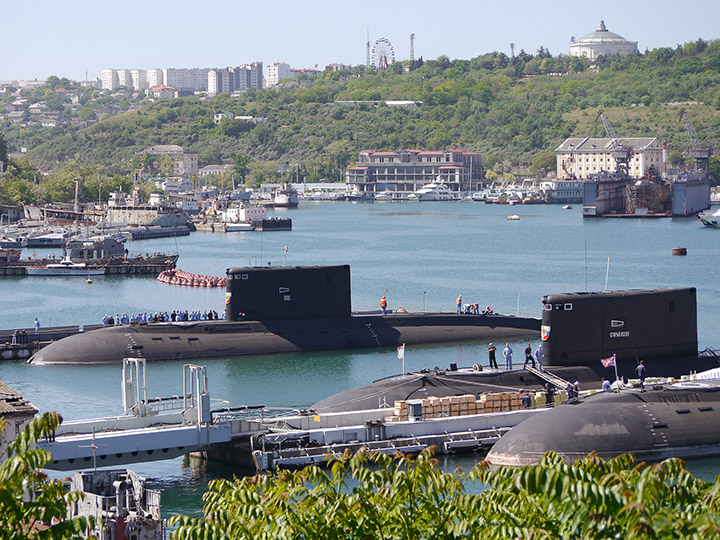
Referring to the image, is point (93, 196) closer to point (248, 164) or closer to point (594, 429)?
point (248, 164)

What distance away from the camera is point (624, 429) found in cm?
2323

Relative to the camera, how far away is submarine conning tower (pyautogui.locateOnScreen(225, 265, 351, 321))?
35812 millimetres

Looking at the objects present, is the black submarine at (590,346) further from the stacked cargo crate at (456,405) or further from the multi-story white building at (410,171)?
the multi-story white building at (410,171)

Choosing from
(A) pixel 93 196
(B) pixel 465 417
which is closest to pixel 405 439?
(B) pixel 465 417

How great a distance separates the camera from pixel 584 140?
574ft

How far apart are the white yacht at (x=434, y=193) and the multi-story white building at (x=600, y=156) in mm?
16202

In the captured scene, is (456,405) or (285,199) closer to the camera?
(456,405)

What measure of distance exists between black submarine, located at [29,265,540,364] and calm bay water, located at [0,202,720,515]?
48cm

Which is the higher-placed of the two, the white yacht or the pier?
the white yacht

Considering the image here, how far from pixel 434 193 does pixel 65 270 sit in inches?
4126

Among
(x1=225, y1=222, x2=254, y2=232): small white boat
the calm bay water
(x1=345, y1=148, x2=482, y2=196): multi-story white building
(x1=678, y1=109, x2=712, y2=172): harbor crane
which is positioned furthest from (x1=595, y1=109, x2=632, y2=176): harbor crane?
(x1=225, y1=222, x2=254, y2=232): small white boat

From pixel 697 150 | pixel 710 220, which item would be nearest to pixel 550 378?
pixel 710 220

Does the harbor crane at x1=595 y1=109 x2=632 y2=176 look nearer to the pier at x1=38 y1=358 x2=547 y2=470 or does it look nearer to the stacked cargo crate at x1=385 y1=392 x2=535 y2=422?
the stacked cargo crate at x1=385 y1=392 x2=535 y2=422

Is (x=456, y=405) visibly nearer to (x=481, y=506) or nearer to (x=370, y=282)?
(x=481, y=506)
